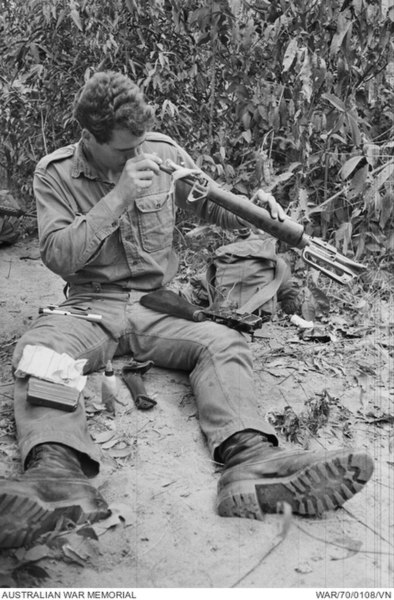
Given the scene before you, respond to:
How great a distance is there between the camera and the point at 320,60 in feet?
15.4

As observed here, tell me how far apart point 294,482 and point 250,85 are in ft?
11.4

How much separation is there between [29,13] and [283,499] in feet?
15.9

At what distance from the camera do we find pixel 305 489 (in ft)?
8.75

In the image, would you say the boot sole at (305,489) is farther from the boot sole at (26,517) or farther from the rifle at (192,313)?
the rifle at (192,313)

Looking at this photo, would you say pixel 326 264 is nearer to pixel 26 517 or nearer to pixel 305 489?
pixel 305 489

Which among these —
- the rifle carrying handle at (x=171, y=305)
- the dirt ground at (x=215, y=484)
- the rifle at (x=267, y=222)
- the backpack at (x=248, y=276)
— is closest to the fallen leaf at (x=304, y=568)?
the dirt ground at (x=215, y=484)

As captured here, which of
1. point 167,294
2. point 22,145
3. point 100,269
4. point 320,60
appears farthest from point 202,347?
point 22,145

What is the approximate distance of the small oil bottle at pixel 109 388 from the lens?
3.44 metres

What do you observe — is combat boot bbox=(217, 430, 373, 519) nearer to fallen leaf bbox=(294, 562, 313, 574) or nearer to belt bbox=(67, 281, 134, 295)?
fallen leaf bbox=(294, 562, 313, 574)

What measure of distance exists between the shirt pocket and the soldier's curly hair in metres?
0.43

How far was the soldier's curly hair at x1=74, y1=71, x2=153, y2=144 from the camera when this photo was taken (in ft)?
11.2

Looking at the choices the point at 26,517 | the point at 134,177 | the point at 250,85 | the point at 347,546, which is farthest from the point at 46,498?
the point at 250,85

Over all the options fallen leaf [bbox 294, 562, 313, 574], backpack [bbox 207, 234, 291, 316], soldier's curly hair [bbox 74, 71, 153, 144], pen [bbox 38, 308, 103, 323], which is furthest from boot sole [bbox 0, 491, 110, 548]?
backpack [bbox 207, 234, 291, 316]

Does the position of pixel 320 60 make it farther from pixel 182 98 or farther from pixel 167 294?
pixel 167 294
